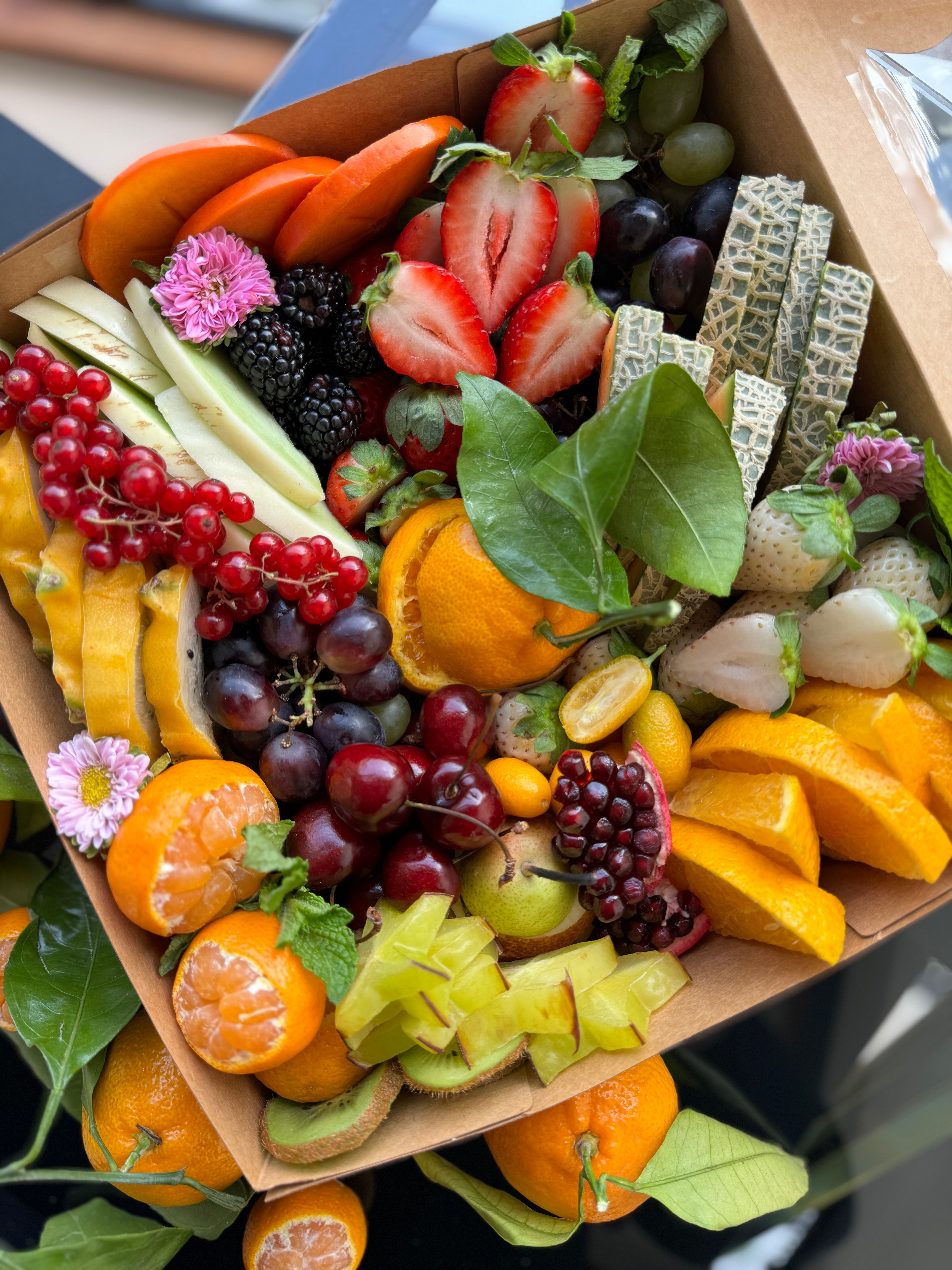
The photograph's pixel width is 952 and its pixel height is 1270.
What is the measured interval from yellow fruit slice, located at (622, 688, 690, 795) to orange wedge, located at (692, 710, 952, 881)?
0.15 ft

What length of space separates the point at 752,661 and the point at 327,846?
482 mm

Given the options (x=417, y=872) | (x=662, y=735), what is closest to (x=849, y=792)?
(x=662, y=735)

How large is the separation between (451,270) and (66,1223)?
1194 mm

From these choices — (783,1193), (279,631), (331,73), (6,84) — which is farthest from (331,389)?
(783,1193)

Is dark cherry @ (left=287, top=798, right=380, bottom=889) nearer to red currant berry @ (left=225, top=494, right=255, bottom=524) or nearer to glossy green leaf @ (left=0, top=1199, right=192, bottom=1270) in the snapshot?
red currant berry @ (left=225, top=494, right=255, bottom=524)

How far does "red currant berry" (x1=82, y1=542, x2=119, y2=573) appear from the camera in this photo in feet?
2.92

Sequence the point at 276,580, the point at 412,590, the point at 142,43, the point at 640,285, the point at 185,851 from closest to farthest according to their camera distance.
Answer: the point at 185,851 → the point at 276,580 → the point at 412,590 → the point at 640,285 → the point at 142,43

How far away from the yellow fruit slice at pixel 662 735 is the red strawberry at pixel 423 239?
56 centimetres

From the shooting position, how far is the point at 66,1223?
107cm

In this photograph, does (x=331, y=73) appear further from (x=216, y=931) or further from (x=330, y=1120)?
(x=330, y=1120)

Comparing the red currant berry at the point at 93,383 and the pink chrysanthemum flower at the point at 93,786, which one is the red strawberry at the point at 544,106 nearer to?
the red currant berry at the point at 93,383

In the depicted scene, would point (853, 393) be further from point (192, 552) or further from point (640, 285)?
point (192, 552)

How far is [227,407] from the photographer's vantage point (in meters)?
0.95

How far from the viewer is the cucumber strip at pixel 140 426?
3.15ft
